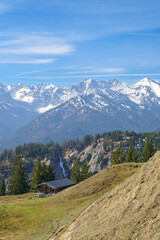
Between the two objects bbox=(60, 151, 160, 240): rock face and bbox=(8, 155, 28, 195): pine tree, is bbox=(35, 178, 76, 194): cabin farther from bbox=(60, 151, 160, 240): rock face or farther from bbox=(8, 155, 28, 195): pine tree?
bbox=(60, 151, 160, 240): rock face

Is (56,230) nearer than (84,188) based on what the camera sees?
Yes

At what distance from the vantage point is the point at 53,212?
48.3 metres

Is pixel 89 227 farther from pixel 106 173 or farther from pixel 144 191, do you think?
pixel 106 173

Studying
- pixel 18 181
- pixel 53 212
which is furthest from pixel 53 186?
pixel 18 181

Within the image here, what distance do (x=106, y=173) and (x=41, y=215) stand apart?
2515cm

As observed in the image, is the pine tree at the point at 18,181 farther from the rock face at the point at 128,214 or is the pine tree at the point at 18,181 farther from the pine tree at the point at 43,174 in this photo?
the rock face at the point at 128,214

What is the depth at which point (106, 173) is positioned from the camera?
67938mm

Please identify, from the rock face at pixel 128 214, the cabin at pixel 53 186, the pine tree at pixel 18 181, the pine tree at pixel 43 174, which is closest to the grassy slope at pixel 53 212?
the rock face at pixel 128 214

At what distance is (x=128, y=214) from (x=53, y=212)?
74.8 ft

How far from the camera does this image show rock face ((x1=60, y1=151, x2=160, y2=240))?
2540 centimetres

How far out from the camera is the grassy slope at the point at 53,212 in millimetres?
37906

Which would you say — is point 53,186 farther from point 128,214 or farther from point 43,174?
point 128,214

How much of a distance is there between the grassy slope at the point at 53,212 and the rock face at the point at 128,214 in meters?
4.07

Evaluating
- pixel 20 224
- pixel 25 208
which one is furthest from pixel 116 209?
pixel 25 208
